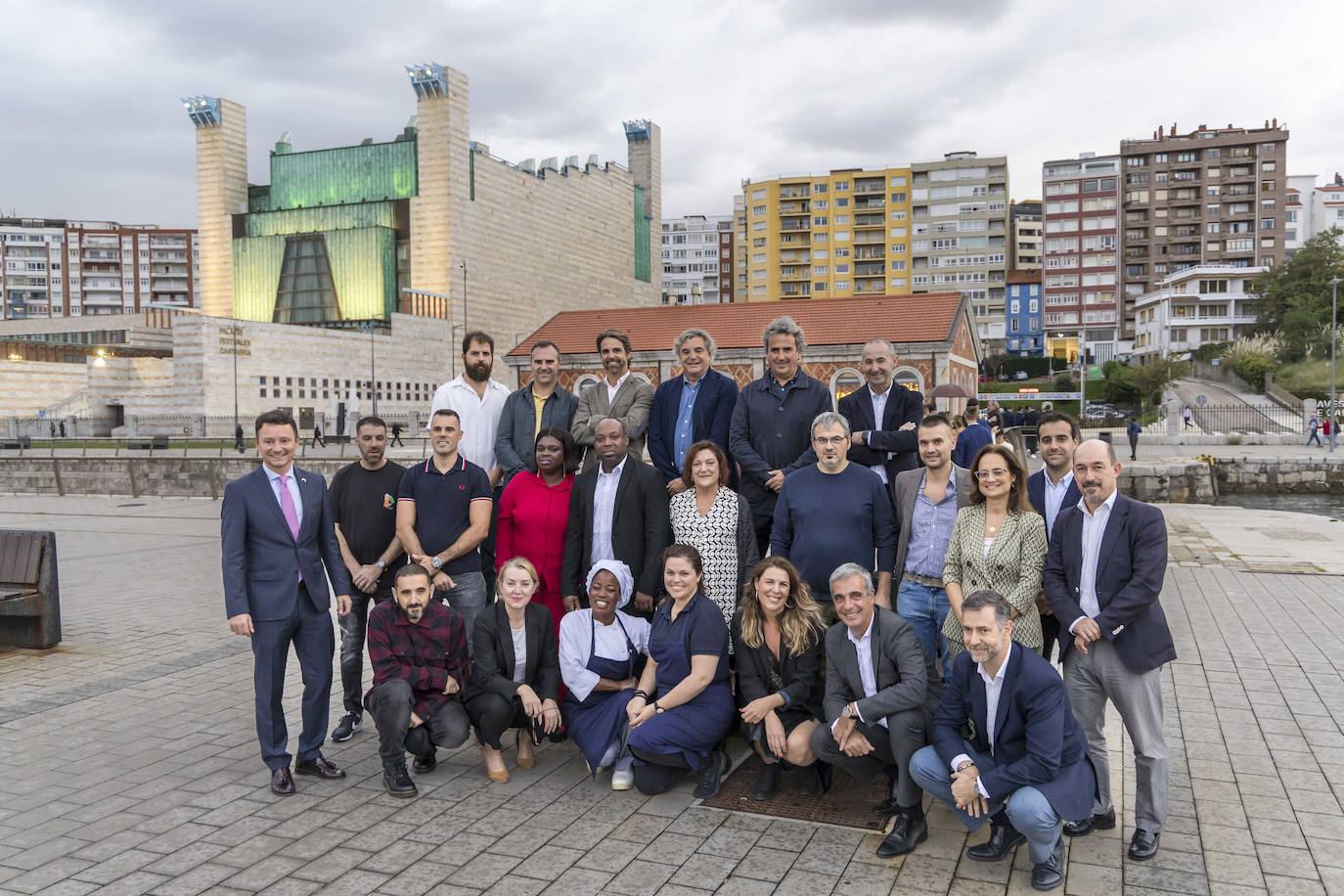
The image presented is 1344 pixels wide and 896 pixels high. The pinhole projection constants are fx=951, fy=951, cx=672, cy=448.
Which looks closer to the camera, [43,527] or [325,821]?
[325,821]

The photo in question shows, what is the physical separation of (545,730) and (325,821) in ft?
3.84

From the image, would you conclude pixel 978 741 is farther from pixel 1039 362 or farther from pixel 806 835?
pixel 1039 362

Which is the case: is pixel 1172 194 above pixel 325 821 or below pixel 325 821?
above

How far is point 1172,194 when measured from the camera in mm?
89688

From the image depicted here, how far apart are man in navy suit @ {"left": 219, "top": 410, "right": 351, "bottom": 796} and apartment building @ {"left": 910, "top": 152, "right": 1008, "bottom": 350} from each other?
94.1 m

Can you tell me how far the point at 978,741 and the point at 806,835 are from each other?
894 millimetres

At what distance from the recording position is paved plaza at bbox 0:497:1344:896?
392 cm

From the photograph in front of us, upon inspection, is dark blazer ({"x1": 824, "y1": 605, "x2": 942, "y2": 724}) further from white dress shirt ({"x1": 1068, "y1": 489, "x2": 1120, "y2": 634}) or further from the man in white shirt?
the man in white shirt

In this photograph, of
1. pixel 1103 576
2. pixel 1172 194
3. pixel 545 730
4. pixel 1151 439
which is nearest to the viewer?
pixel 1103 576

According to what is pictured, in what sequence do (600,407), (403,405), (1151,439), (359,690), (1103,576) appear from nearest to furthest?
(1103,576), (359,690), (600,407), (1151,439), (403,405)

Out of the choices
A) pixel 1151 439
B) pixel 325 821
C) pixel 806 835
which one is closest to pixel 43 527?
pixel 325 821

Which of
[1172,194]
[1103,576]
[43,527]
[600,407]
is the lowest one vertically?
[43,527]

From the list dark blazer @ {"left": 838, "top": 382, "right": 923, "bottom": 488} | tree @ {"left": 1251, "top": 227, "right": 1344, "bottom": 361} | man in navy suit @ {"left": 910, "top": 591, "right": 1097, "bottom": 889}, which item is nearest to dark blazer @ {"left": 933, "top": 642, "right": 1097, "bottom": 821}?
man in navy suit @ {"left": 910, "top": 591, "right": 1097, "bottom": 889}

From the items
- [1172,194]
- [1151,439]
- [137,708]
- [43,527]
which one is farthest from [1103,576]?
[1172,194]
